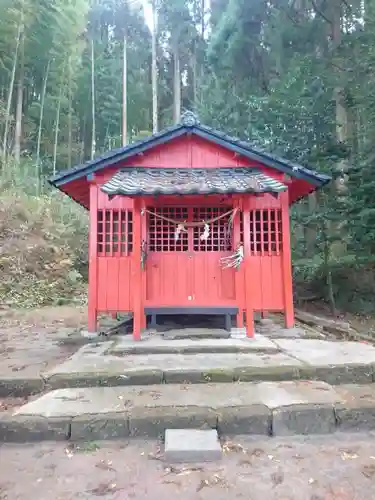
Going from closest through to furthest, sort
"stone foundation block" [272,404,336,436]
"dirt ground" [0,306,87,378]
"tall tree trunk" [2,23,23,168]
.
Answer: "stone foundation block" [272,404,336,436]
"dirt ground" [0,306,87,378]
"tall tree trunk" [2,23,23,168]

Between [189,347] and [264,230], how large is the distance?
275cm

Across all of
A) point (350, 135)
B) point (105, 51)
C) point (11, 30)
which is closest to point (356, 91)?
point (350, 135)

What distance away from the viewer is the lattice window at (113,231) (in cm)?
670

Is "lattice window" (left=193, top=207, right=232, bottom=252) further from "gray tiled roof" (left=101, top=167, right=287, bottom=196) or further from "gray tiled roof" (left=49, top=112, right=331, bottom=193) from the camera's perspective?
"gray tiled roof" (left=49, top=112, right=331, bottom=193)

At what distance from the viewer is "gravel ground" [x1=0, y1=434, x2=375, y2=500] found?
7.86 feet

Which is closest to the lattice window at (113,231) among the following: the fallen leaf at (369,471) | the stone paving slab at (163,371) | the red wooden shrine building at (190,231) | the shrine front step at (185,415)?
the red wooden shrine building at (190,231)

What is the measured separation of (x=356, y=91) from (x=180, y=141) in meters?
6.27

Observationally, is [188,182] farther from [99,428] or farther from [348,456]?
[348,456]

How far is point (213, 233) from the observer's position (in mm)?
6961

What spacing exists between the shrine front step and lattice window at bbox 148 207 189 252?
358 centimetres

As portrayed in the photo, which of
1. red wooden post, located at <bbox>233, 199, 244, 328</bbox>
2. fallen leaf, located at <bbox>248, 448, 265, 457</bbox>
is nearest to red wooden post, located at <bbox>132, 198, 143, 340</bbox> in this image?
red wooden post, located at <bbox>233, 199, 244, 328</bbox>

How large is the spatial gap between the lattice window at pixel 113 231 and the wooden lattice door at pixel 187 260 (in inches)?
16.1

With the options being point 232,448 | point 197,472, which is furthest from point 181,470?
point 232,448

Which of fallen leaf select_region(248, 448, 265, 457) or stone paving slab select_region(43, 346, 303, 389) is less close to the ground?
stone paving slab select_region(43, 346, 303, 389)
